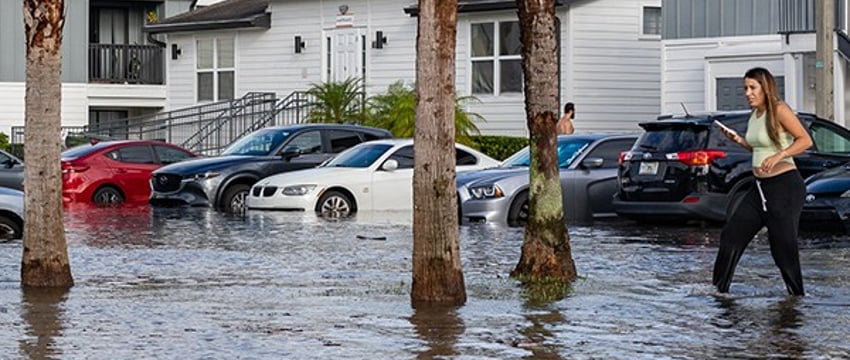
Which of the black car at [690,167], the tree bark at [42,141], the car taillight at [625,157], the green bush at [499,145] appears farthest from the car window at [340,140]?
the tree bark at [42,141]

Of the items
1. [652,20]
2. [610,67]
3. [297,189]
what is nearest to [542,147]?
[297,189]

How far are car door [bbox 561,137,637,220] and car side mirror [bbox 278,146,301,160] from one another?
622 cm

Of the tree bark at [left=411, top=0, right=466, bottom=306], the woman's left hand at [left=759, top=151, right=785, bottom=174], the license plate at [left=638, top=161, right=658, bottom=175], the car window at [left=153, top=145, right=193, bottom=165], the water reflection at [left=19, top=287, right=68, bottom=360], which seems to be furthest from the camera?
the car window at [left=153, top=145, right=193, bottom=165]

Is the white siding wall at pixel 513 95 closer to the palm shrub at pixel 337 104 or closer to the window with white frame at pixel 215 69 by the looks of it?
the palm shrub at pixel 337 104

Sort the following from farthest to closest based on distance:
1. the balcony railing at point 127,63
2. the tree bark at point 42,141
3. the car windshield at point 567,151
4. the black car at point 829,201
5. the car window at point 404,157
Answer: the balcony railing at point 127,63
the car window at point 404,157
the car windshield at point 567,151
the black car at point 829,201
the tree bark at point 42,141

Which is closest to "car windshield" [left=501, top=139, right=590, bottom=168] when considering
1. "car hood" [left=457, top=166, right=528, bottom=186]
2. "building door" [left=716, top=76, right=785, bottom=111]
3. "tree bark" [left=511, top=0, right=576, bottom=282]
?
"car hood" [left=457, top=166, right=528, bottom=186]

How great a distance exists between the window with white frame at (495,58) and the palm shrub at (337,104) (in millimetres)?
2584

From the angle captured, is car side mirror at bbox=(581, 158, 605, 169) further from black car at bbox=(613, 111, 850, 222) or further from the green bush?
the green bush

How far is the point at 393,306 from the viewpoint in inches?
510

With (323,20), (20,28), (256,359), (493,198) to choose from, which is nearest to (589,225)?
(493,198)

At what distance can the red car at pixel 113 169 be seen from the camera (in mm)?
30891

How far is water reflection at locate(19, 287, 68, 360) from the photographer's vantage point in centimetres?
1059

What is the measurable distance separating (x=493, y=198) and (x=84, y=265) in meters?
8.22

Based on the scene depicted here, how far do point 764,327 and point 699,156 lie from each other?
10093 mm
